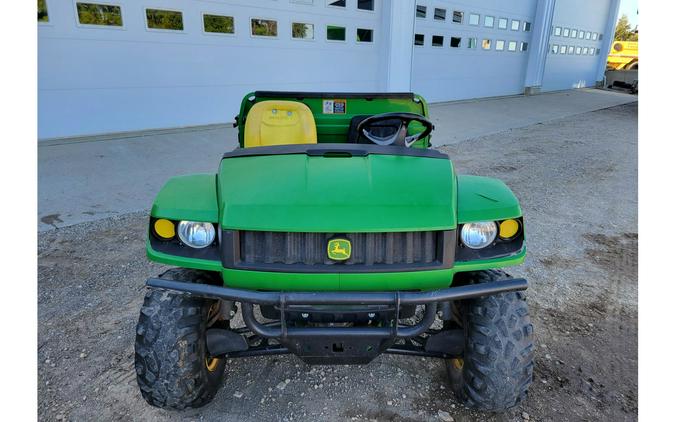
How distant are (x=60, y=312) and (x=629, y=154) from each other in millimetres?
9067

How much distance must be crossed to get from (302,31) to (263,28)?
979mm

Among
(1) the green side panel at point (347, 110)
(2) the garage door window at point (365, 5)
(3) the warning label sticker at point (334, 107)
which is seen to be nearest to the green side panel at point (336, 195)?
(1) the green side panel at point (347, 110)

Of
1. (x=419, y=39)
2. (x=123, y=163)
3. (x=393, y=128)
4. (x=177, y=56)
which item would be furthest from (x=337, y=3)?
(x=393, y=128)

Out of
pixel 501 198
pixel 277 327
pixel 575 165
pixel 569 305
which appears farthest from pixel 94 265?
pixel 575 165

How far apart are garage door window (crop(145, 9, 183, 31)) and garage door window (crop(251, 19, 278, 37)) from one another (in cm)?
147

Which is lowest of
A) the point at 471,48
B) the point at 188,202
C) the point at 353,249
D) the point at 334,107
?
the point at 353,249

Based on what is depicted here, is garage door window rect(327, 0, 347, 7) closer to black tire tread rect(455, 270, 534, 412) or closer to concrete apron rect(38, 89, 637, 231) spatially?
concrete apron rect(38, 89, 637, 231)

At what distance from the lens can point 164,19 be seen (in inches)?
296

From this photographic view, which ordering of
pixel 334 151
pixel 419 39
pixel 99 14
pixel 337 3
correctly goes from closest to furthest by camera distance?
pixel 334 151, pixel 99 14, pixel 337 3, pixel 419 39

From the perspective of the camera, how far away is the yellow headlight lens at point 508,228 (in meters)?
1.78

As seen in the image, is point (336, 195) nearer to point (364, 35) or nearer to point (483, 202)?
point (483, 202)

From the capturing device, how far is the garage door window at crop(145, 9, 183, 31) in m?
7.38

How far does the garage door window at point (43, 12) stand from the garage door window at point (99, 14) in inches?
16.7

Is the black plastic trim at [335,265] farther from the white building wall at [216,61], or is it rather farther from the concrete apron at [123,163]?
the white building wall at [216,61]
